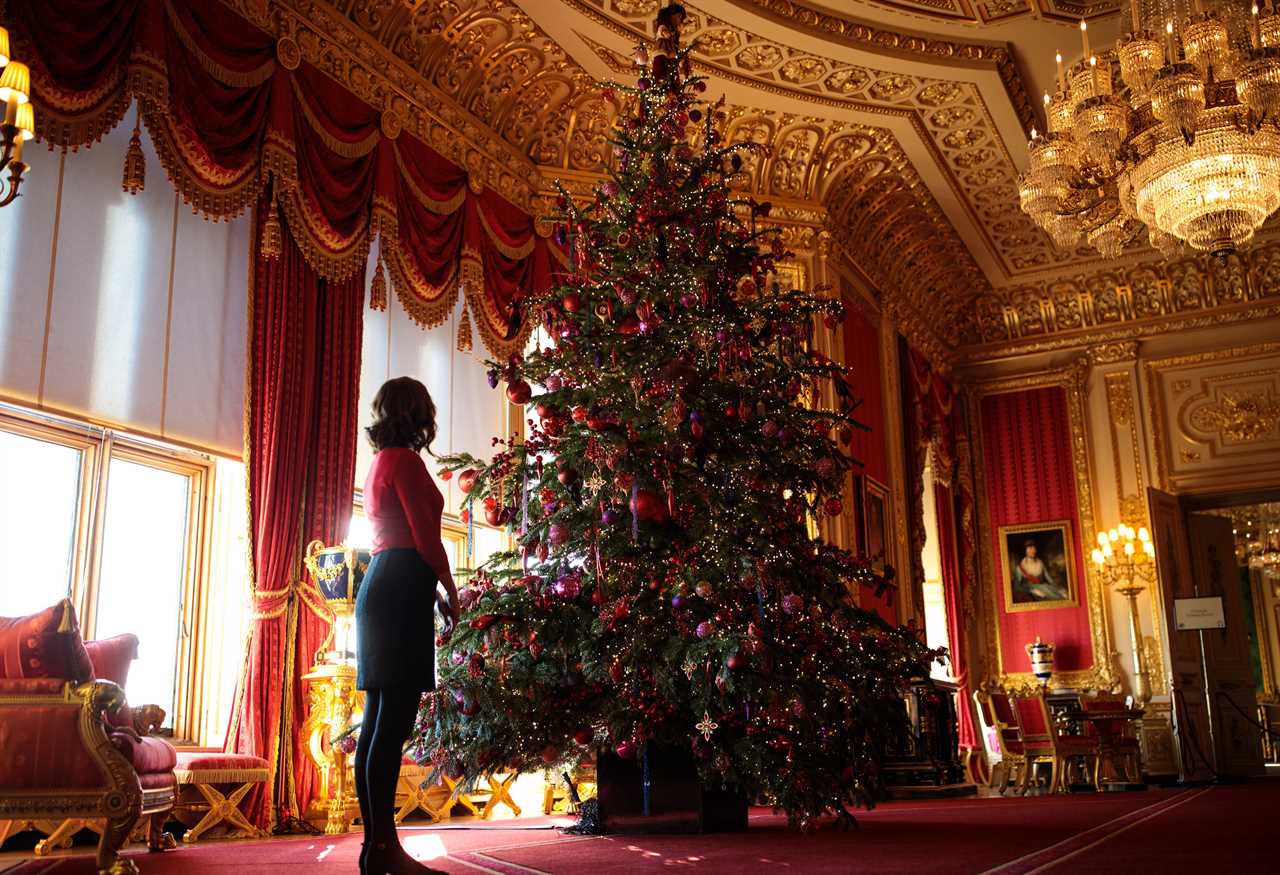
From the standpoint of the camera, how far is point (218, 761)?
4766 mm

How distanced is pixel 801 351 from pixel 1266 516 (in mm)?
13306

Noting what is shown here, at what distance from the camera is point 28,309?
484cm

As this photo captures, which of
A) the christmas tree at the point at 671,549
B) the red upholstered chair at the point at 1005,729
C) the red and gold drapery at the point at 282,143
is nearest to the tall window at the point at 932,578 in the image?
the red upholstered chair at the point at 1005,729

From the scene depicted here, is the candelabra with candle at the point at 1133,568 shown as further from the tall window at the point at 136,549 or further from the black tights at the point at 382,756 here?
the black tights at the point at 382,756

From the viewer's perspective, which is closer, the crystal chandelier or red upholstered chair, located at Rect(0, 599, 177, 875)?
red upholstered chair, located at Rect(0, 599, 177, 875)

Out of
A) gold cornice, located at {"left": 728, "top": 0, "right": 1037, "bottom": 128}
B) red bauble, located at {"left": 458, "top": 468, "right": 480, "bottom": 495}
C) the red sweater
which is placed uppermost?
gold cornice, located at {"left": 728, "top": 0, "right": 1037, "bottom": 128}

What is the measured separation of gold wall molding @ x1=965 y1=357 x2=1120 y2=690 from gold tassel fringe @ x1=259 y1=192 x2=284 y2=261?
8.51 metres

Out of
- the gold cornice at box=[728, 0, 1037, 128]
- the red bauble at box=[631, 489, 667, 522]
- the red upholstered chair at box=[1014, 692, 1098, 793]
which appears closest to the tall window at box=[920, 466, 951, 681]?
the red upholstered chair at box=[1014, 692, 1098, 793]

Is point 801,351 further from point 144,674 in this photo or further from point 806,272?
point 806,272

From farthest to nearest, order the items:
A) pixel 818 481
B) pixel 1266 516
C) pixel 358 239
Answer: pixel 1266 516 → pixel 358 239 → pixel 818 481

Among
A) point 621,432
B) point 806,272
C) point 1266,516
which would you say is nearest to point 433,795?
point 621,432

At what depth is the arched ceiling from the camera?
6.88m

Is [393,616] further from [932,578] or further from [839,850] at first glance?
[932,578]

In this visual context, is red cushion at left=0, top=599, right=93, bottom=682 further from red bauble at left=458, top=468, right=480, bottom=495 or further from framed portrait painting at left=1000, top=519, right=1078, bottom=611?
framed portrait painting at left=1000, top=519, right=1078, bottom=611
